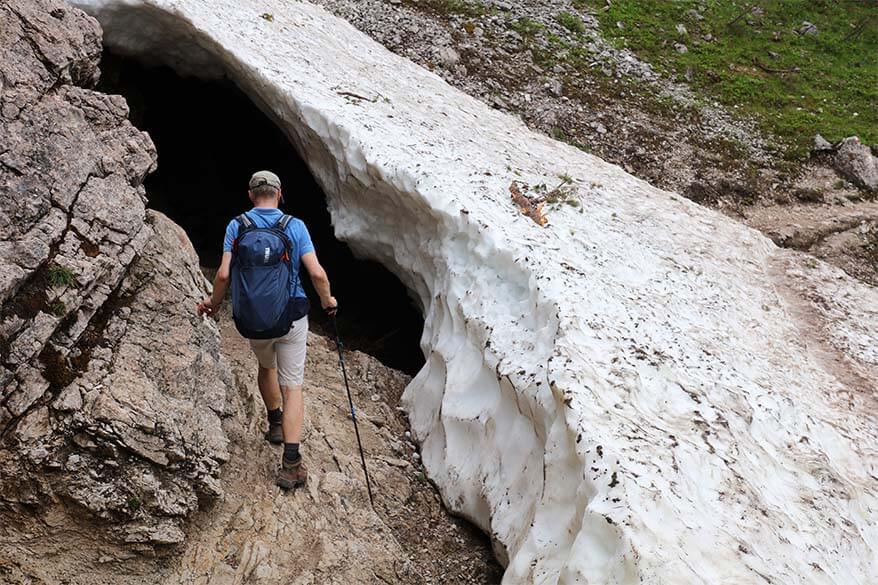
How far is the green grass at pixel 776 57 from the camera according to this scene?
20359mm

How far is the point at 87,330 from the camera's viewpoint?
562 centimetres

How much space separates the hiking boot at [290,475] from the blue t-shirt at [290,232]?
1.58m

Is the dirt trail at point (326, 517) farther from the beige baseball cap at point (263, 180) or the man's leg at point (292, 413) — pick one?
the beige baseball cap at point (263, 180)

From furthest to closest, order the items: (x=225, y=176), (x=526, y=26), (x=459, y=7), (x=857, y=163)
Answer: (x=526, y=26) < (x=459, y=7) < (x=857, y=163) < (x=225, y=176)

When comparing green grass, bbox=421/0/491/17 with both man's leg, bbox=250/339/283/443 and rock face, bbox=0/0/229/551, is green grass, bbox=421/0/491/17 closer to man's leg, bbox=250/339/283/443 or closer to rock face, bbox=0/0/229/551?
rock face, bbox=0/0/229/551

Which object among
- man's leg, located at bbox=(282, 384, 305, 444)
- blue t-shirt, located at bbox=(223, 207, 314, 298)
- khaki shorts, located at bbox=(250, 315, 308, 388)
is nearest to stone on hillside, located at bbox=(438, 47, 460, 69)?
blue t-shirt, located at bbox=(223, 207, 314, 298)

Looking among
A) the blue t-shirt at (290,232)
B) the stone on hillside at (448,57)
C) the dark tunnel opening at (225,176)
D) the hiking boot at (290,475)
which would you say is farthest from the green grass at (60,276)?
the stone on hillside at (448,57)

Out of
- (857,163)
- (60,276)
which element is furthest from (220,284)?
(857,163)

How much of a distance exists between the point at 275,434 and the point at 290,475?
571 mm

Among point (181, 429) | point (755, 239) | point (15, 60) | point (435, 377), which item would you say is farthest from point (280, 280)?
point (755, 239)

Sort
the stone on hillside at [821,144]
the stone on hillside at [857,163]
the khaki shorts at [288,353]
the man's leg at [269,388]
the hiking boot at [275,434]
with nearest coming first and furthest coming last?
the khaki shorts at [288,353] < the man's leg at [269,388] < the hiking boot at [275,434] < the stone on hillside at [857,163] < the stone on hillside at [821,144]

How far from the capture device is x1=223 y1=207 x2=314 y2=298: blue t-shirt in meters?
5.89

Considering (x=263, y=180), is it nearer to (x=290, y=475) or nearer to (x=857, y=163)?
(x=290, y=475)

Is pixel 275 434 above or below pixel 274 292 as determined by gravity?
below
